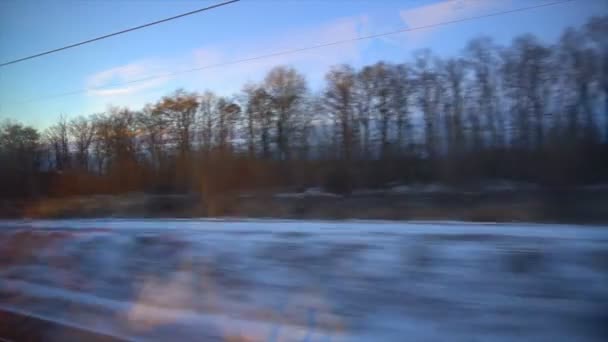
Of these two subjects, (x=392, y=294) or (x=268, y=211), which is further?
(x=268, y=211)

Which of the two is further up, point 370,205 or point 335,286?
point 335,286

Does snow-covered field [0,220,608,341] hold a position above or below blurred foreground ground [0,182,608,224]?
above

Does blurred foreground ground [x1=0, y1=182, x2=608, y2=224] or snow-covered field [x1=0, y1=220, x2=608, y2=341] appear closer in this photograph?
snow-covered field [x1=0, y1=220, x2=608, y2=341]

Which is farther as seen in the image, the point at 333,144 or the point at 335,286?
the point at 333,144

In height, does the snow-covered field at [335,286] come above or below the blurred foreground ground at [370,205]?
above

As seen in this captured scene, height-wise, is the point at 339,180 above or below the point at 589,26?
below

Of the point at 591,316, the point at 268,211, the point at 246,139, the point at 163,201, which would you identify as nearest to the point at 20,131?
the point at 163,201

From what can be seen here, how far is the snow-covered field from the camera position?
4.59m

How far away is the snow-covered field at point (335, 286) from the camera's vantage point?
4.59m

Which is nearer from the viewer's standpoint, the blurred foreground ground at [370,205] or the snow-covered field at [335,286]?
the snow-covered field at [335,286]

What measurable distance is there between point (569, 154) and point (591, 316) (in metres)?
22.0

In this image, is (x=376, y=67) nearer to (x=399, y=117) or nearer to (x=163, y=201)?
(x=399, y=117)

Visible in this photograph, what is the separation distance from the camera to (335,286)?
5672 mm

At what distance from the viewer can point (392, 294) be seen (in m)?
5.25
